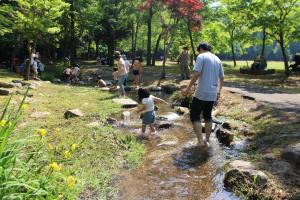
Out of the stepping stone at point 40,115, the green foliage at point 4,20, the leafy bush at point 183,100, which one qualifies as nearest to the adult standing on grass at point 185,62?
the leafy bush at point 183,100

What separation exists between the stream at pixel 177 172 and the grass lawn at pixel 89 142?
0.93 ft

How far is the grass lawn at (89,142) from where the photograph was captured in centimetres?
546

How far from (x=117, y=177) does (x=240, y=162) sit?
2.07 meters

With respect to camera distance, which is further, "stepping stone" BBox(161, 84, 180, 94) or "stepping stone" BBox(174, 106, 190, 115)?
"stepping stone" BBox(161, 84, 180, 94)

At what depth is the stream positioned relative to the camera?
17.8 feet

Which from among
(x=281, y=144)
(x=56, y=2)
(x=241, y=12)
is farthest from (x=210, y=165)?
(x=241, y=12)

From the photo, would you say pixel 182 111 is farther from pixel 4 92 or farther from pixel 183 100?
pixel 4 92

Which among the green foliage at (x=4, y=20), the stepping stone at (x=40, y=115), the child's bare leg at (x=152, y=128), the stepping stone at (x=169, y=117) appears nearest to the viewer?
the child's bare leg at (x=152, y=128)

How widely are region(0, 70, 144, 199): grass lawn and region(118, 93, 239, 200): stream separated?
284mm

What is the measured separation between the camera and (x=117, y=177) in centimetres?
596

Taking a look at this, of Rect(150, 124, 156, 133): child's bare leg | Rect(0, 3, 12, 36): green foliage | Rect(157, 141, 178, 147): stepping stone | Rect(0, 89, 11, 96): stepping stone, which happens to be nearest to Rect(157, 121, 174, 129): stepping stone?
Rect(150, 124, 156, 133): child's bare leg

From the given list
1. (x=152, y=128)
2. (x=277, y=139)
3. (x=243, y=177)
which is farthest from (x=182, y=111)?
(x=243, y=177)

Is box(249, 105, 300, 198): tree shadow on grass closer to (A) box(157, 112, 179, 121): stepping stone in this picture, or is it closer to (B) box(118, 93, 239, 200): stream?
(B) box(118, 93, 239, 200): stream

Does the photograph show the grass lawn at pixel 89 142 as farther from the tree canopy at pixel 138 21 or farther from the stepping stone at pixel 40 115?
the tree canopy at pixel 138 21
